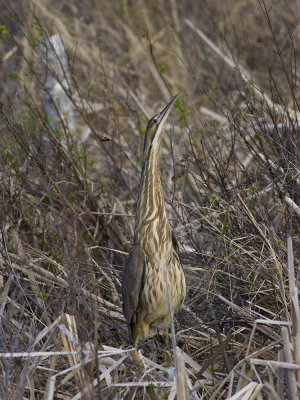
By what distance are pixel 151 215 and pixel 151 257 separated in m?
0.22

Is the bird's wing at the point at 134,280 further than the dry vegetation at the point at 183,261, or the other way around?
the bird's wing at the point at 134,280

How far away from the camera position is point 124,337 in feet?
11.8

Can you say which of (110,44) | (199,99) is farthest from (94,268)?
(110,44)

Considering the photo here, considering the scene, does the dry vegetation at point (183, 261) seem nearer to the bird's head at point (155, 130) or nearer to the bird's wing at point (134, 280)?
the bird's wing at point (134, 280)

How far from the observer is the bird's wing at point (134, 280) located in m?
3.26

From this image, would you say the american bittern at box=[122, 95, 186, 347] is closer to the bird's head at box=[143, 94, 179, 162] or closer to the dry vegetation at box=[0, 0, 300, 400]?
the bird's head at box=[143, 94, 179, 162]

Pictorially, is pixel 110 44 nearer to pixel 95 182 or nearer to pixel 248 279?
pixel 95 182

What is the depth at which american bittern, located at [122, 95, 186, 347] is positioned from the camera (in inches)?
127

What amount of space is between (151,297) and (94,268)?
722 mm

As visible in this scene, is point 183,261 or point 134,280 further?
point 183,261

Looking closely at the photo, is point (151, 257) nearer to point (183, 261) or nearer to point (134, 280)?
point (134, 280)

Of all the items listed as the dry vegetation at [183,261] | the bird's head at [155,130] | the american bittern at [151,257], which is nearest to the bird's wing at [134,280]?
the american bittern at [151,257]

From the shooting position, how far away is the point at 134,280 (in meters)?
3.26

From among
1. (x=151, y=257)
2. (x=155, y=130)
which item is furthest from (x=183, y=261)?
(x=155, y=130)
